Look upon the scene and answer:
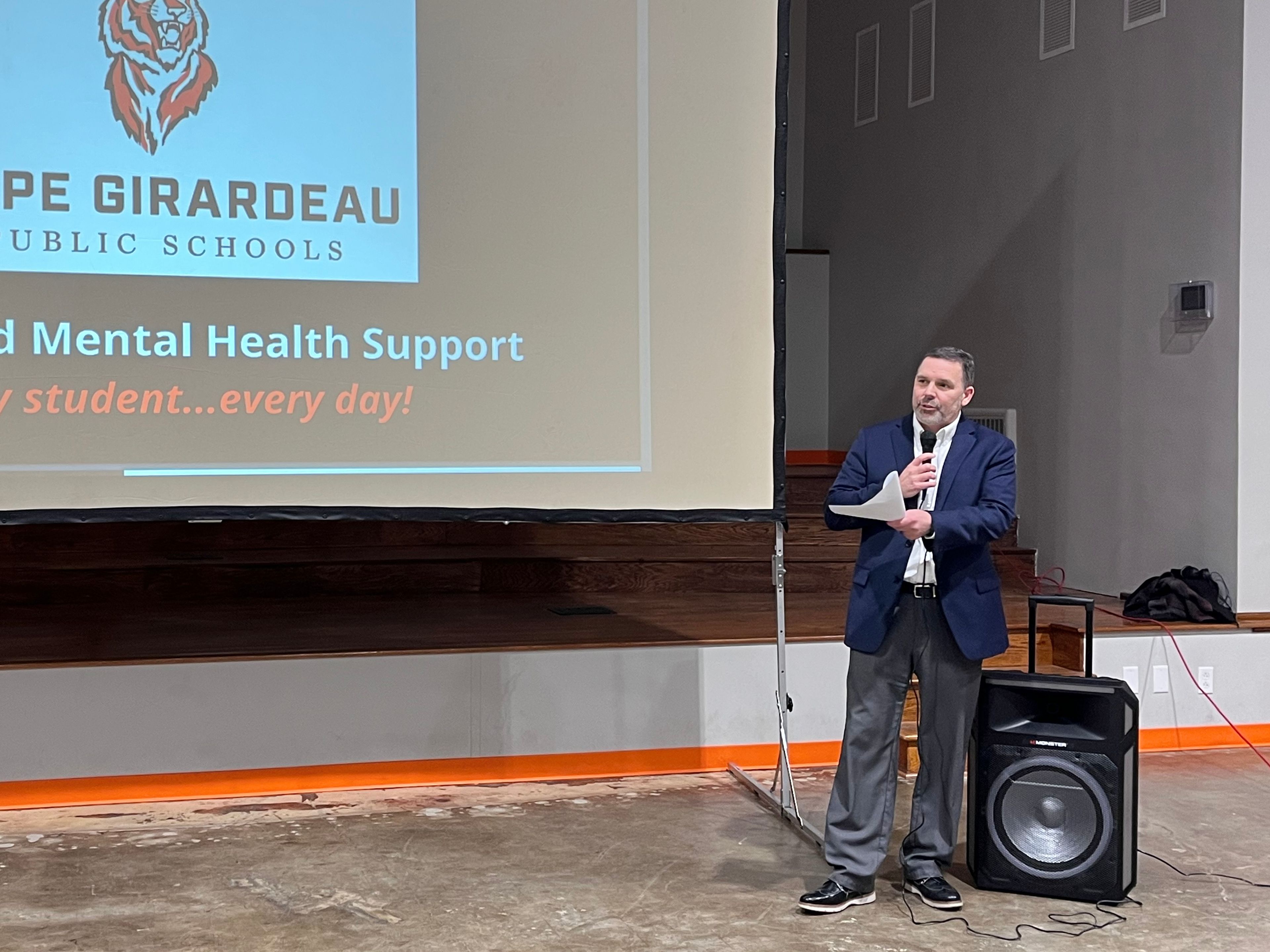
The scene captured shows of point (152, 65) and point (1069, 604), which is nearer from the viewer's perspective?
point (1069, 604)

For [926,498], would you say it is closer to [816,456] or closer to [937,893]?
[937,893]

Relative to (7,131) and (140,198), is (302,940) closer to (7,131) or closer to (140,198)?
(140,198)

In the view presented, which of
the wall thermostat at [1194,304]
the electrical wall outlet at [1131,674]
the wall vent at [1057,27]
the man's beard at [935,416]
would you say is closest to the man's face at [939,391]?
the man's beard at [935,416]

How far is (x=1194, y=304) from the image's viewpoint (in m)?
5.59

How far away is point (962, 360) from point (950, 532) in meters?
0.45

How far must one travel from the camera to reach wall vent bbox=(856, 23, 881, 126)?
28.3 ft

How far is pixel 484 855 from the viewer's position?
394 cm

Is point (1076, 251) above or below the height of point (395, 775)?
above

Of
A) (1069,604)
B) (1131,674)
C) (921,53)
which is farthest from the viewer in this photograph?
(921,53)

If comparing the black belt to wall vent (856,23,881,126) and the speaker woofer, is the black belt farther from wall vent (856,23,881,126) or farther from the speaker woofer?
wall vent (856,23,881,126)

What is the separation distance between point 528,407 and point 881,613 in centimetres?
124

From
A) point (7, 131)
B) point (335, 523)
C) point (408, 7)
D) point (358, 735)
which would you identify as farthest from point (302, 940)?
point (335, 523)

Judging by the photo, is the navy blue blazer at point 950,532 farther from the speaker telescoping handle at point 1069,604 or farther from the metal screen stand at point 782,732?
the metal screen stand at point 782,732

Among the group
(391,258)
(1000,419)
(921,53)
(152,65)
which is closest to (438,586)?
(391,258)
